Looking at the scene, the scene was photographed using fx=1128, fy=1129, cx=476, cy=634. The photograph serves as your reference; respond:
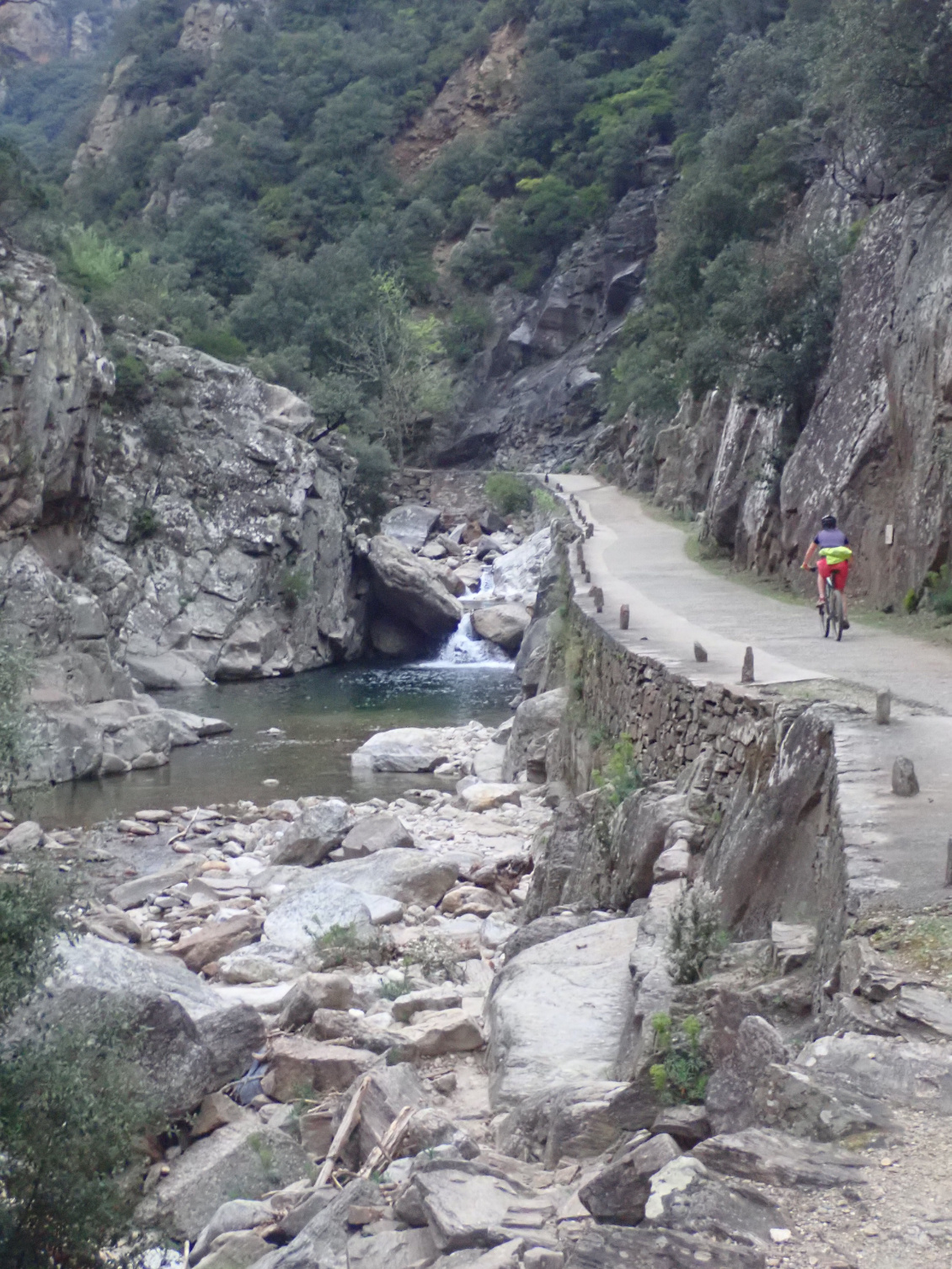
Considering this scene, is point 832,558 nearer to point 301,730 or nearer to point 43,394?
point 301,730

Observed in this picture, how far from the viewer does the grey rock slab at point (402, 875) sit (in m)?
12.2

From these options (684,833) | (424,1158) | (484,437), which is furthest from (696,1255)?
(484,437)

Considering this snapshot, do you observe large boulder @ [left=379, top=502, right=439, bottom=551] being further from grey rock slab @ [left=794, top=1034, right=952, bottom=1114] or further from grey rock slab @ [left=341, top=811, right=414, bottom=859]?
grey rock slab @ [left=794, top=1034, right=952, bottom=1114]

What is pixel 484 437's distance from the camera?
58688mm

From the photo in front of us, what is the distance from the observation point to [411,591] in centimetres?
3644

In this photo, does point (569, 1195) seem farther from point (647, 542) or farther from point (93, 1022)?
point (647, 542)

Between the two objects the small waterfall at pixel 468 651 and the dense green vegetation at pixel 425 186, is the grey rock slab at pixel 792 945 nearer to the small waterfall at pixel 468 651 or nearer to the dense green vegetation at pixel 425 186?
the dense green vegetation at pixel 425 186

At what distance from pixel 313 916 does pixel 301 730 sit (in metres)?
13.8

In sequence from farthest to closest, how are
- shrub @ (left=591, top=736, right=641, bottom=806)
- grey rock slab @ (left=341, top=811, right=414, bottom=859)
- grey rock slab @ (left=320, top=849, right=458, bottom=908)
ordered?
1. grey rock slab @ (left=341, top=811, right=414, bottom=859)
2. grey rock slab @ (left=320, top=849, right=458, bottom=908)
3. shrub @ (left=591, top=736, right=641, bottom=806)

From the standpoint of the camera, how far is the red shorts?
47.1ft

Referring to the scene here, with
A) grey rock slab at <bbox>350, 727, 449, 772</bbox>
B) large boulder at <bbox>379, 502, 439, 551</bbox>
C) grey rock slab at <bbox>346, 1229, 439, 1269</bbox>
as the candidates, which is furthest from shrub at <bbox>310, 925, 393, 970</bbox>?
→ large boulder at <bbox>379, 502, 439, 551</bbox>

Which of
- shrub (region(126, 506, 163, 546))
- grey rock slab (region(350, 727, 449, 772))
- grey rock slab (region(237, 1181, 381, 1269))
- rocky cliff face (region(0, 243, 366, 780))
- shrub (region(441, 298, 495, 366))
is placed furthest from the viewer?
shrub (region(441, 298, 495, 366))

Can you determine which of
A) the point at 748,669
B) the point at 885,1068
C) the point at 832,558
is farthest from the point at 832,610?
the point at 885,1068

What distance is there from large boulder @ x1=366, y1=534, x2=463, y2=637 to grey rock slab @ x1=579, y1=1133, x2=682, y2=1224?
32.0m
